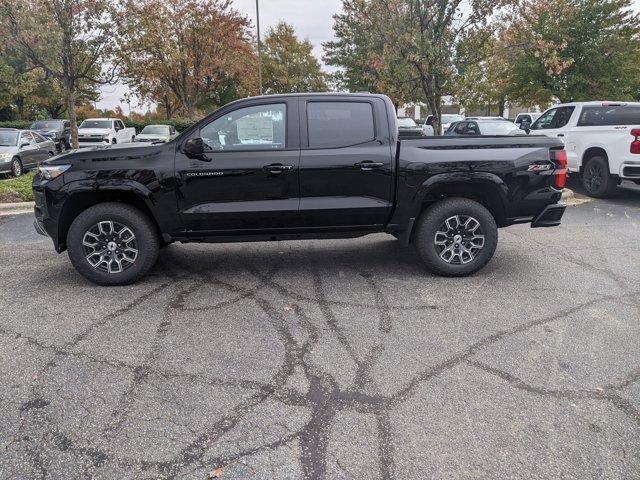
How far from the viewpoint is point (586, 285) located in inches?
199

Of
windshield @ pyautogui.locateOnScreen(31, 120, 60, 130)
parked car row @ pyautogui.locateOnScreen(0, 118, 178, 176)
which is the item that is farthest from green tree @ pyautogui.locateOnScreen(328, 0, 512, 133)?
Answer: windshield @ pyautogui.locateOnScreen(31, 120, 60, 130)

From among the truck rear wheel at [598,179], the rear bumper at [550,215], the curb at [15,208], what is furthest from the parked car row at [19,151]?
the truck rear wheel at [598,179]

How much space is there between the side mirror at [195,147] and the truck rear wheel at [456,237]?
2372 mm

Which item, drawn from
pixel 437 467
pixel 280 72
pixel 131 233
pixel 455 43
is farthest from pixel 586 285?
pixel 280 72

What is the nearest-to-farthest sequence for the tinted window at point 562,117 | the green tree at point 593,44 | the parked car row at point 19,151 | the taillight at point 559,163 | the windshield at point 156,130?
1. the taillight at point 559,163
2. the tinted window at point 562,117
3. the parked car row at point 19,151
4. the green tree at point 593,44
5. the windshield at point 156,130

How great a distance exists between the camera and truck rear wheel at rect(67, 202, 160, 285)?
489 centimetres

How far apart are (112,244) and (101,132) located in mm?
19569

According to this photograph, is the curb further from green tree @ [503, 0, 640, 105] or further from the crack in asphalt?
green tree @ [503, 0, 640, 105]

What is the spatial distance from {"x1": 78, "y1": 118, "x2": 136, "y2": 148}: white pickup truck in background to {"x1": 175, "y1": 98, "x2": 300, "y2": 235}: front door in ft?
60.2

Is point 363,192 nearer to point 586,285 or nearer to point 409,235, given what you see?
point 409,235

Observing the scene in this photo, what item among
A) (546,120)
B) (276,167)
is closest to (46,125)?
(546,120)

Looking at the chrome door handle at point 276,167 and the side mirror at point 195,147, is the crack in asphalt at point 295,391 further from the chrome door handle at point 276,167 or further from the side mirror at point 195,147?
the side mirror at point 195,147

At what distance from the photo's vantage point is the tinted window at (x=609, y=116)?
9742 millimetres

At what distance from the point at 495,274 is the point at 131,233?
3.87m
